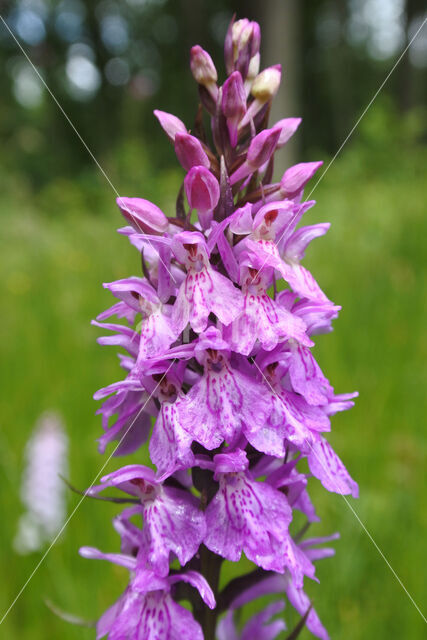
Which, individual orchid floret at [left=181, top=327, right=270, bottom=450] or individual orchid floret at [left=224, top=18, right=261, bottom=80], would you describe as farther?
individual orchid floret at [left=224, top=18, right=261, bottom=80]

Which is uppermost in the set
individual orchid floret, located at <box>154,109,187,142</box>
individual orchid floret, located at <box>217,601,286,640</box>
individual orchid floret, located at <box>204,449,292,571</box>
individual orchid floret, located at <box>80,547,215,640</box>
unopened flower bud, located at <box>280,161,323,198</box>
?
individual orchid floret, located at <box>154,109,187,142</box>

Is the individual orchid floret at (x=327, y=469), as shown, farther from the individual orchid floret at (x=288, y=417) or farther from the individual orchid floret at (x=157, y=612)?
the individual orchid floret at (x=157, y=612)

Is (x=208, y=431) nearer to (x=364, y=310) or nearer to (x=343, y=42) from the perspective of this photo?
(x=364, y=310)

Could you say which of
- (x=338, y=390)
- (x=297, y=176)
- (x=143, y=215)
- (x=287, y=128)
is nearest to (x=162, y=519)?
(x=143, y=215)

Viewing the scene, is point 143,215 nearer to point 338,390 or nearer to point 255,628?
point 255,628

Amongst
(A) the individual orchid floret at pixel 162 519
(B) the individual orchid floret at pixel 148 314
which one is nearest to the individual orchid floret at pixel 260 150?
(B) the individual orchid floret at pixel 148 314

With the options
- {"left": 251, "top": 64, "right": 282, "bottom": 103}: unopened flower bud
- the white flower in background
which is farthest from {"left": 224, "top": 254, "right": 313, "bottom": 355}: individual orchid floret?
the white flower in background

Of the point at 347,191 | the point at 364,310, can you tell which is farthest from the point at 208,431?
the point at 347,191

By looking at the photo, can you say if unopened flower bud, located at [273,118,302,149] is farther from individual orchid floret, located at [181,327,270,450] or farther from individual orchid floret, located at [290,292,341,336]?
individual orchid floret, located at [181,327,270,450]
